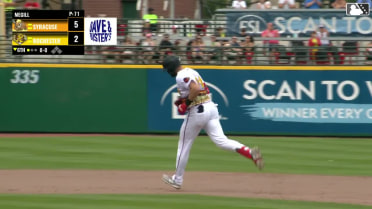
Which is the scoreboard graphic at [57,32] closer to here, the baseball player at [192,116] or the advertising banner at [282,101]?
the advertising banner at [282,101]

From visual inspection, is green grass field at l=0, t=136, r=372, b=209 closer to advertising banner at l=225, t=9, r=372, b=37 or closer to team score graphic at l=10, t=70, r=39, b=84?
team score graphic at l=10, t=70, r=39, b=84

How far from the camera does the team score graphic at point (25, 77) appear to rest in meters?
19.8

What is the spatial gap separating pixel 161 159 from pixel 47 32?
7.93m

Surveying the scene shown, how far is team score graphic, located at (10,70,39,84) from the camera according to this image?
64.8ft

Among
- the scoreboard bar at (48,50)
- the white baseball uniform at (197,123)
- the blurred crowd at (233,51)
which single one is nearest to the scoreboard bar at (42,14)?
the scoreboard bar at (48,50)

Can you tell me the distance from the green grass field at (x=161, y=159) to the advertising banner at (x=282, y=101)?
2.15 feet

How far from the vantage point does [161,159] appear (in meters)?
14.7

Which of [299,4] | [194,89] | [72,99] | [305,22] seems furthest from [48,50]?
[194,89]

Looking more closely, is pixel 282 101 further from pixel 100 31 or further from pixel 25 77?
pixel 25 77

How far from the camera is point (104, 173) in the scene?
42.1ft

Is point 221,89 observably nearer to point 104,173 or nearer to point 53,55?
point 53,55

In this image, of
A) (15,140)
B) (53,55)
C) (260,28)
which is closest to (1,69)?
(53,55)

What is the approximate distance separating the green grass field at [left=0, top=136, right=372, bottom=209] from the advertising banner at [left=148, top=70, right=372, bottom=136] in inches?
25.8

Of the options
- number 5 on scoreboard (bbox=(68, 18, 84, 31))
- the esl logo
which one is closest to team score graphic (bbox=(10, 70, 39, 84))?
number 5 on scoreboard (bbox=(68, 18, 84, 31))
